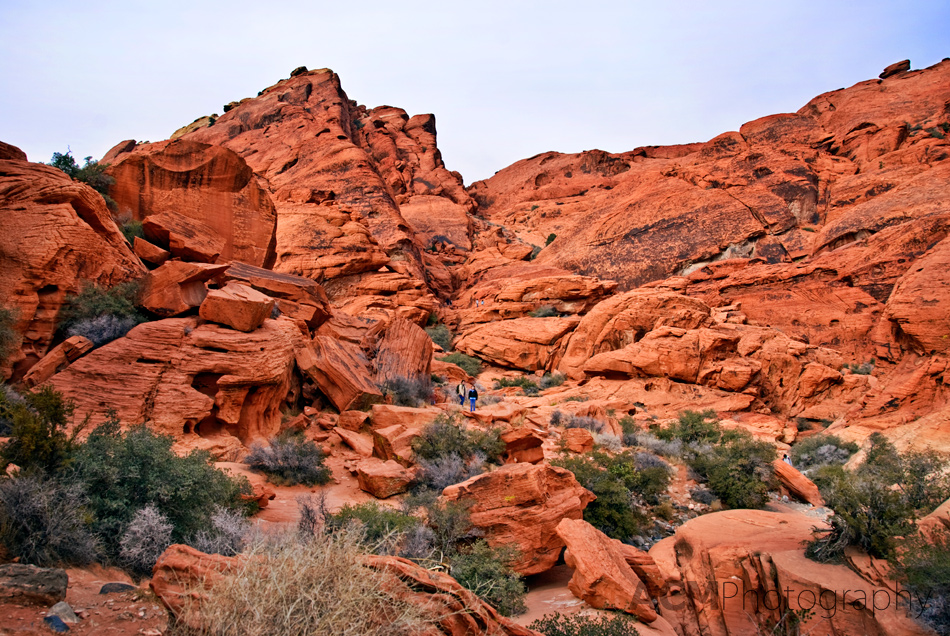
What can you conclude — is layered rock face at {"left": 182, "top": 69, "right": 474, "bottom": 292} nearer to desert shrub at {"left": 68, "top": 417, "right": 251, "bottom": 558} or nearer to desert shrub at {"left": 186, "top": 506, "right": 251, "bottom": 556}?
desert shrub at {"left": 68, "top": 417, "right": 251, "bottom": 558}

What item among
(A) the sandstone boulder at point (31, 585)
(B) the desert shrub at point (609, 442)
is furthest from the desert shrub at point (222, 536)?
(B) the desert shrub at point (609, 442)

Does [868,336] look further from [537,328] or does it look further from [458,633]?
[458,633]

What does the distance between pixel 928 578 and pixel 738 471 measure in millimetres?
6485

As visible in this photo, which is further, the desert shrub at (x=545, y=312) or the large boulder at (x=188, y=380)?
the desert shrub at (x=545, y=312)

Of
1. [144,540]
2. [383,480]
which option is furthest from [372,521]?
[144,540]

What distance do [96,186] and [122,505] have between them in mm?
12651

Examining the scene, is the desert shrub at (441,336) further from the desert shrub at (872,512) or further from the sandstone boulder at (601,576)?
the desert shrub at (872,512)

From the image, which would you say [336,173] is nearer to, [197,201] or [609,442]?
[197,201]

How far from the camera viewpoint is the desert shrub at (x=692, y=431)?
44.6 feet

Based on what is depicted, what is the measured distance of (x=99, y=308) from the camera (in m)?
9.67

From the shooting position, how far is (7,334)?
8352mm

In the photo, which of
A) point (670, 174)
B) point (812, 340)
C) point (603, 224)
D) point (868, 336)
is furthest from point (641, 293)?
point (670, 174)

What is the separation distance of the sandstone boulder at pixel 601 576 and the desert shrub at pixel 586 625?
0.16 meters

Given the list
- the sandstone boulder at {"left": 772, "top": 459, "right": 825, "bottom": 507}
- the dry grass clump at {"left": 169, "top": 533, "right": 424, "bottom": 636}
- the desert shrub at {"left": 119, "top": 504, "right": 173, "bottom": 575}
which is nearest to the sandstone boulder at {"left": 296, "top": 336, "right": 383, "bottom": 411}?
the desert shrub at {"left": 119, "top": 504, "right": 173, "bottom": 575}
